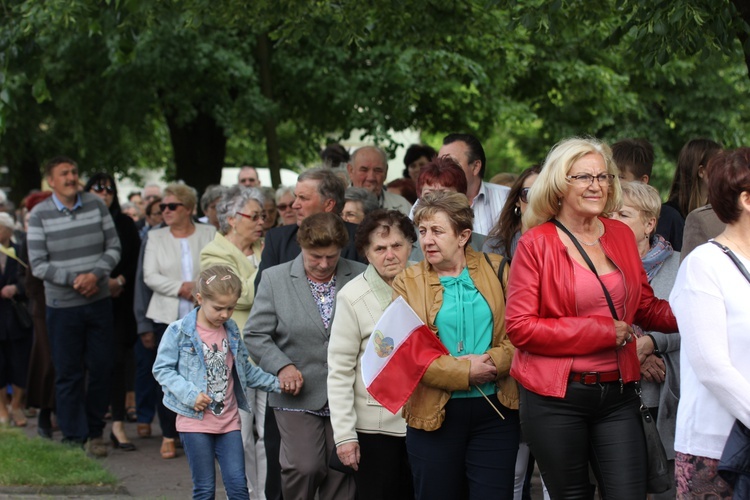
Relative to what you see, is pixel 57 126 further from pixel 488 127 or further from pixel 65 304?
pixel 65 304

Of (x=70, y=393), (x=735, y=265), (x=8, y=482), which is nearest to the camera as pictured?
(x=735, y=265)

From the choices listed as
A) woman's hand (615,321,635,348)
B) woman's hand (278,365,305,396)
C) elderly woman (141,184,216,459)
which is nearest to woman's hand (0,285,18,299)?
elderly woman (141,184,216,459)

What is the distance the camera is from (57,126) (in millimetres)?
22656

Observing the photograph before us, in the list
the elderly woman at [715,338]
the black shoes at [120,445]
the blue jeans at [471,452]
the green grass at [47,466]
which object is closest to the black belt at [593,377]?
the elderly woman at [715,338]

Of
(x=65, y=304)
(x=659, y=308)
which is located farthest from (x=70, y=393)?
(x=659, y=308)

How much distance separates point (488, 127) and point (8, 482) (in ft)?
35.4

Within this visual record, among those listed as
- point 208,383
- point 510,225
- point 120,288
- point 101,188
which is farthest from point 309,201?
point 101,188

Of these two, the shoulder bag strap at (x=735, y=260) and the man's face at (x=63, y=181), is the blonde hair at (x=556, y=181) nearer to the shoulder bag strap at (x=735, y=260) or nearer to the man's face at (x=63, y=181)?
the shoulder bag strap at (x=735, y=260)

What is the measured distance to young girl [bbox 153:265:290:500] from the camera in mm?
6621

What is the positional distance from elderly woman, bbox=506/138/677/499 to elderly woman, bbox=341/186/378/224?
3.12 metres

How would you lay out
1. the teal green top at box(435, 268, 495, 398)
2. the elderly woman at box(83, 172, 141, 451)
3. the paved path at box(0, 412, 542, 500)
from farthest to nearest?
1. the elderly woman at box(83, 172, 141, 451)
2. the paved path at box(0, 412, 542, 500)
3. the teal green top at box(435, 268, 495, 398)

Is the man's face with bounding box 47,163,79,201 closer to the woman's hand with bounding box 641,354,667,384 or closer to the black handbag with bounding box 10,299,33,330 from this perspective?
the black handbag with bounding box 10,299,33,330

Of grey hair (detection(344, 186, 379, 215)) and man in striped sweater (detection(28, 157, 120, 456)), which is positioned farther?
man in striped sweater (detection(28, 157, 120, 456))

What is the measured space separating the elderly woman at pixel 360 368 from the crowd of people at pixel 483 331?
1cm
